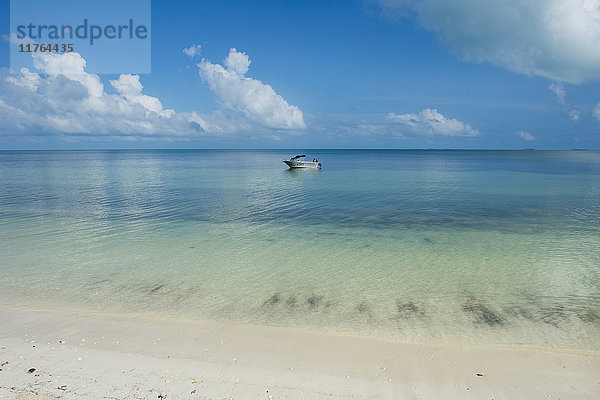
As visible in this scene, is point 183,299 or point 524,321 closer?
point 524,321

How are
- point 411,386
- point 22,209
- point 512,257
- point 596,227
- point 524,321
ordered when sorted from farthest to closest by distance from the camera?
point 22,209, point 596,227, point 512,257, point 524,321, point 411,386

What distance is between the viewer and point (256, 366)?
7.44 metres

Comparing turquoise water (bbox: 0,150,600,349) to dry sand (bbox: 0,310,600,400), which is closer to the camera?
dry sand (bbox: 0,310,600,400)

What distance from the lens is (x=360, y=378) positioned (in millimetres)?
7051

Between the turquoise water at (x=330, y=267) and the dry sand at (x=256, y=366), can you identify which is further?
the turquoise water at (x=330, y=267)

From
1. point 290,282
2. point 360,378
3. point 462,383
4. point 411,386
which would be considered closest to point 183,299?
point 290,282

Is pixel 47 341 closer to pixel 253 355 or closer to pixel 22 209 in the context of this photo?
pixel 253 355

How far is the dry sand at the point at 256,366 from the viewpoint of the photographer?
6.58 metres

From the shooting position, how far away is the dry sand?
21.6 ft

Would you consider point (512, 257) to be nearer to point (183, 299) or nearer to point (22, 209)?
point (183, 299)

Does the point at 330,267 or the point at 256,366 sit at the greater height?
the point at 330,267

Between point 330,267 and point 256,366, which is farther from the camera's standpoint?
point 330,267

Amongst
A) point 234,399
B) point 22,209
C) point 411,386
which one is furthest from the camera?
point 22,209

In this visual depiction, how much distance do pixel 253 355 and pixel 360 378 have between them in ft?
7.86
